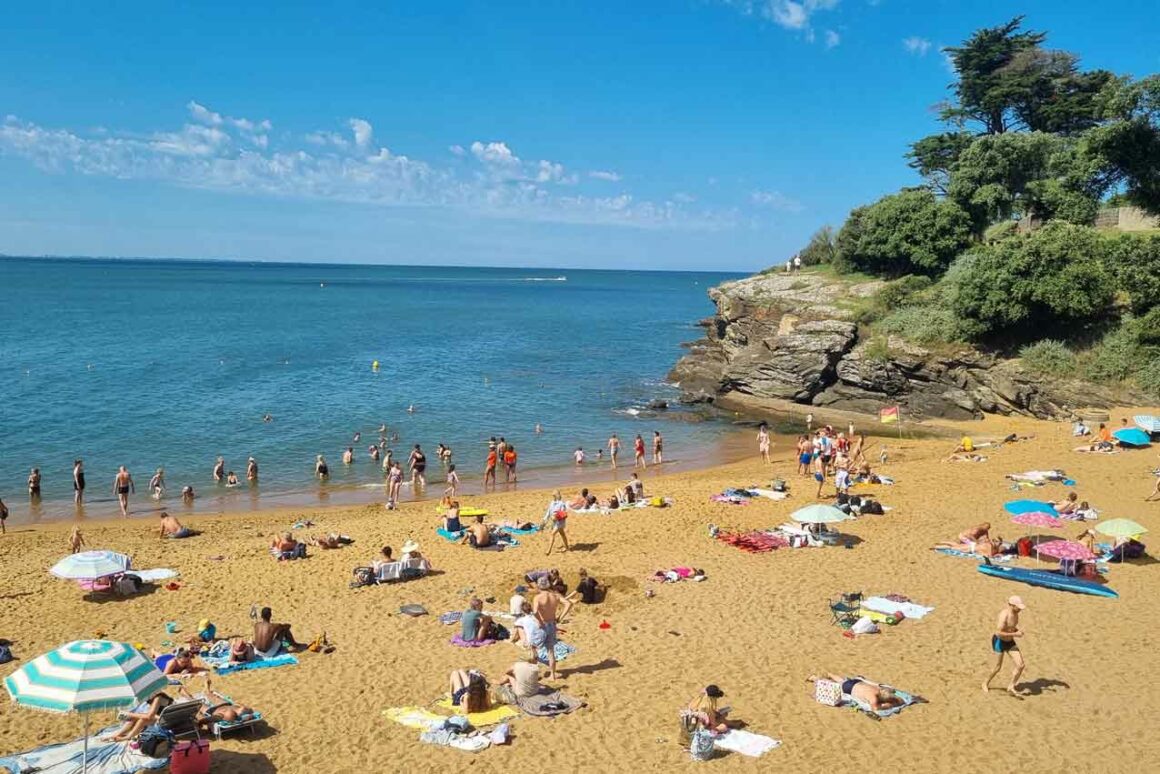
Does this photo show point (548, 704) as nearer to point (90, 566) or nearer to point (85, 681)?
point (85, 681)

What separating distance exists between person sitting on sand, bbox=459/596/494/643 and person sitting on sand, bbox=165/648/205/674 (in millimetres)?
3834

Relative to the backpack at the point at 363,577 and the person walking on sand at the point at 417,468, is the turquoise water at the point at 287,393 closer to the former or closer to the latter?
the person walking on sand at the point at 417,468

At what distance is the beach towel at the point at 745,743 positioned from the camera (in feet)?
31.7

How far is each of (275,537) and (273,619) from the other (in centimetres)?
503

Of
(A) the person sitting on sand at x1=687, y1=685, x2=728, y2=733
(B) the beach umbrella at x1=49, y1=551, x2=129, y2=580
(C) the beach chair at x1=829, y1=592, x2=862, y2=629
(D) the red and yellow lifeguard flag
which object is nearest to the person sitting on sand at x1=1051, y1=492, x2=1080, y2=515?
(C) the beach chair at x1=829, y1=592, x2=862, y2=629

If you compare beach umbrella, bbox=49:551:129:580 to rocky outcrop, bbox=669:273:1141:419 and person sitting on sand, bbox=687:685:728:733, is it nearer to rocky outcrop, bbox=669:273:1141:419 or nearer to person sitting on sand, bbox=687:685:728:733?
person sitting on sand, bbox=687:685:728:733

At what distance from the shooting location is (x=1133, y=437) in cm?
2492

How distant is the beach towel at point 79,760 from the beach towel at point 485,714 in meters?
3.32

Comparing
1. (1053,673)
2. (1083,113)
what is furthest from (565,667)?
(1083,113)

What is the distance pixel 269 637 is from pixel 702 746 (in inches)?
269

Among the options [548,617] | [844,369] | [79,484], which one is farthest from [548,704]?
[844,369]

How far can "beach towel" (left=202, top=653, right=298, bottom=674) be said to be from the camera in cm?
1189

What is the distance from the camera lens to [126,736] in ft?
30.2

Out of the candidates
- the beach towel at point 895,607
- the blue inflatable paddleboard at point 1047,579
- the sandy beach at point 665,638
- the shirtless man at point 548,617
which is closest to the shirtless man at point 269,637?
the sandy beach at point 665,638
